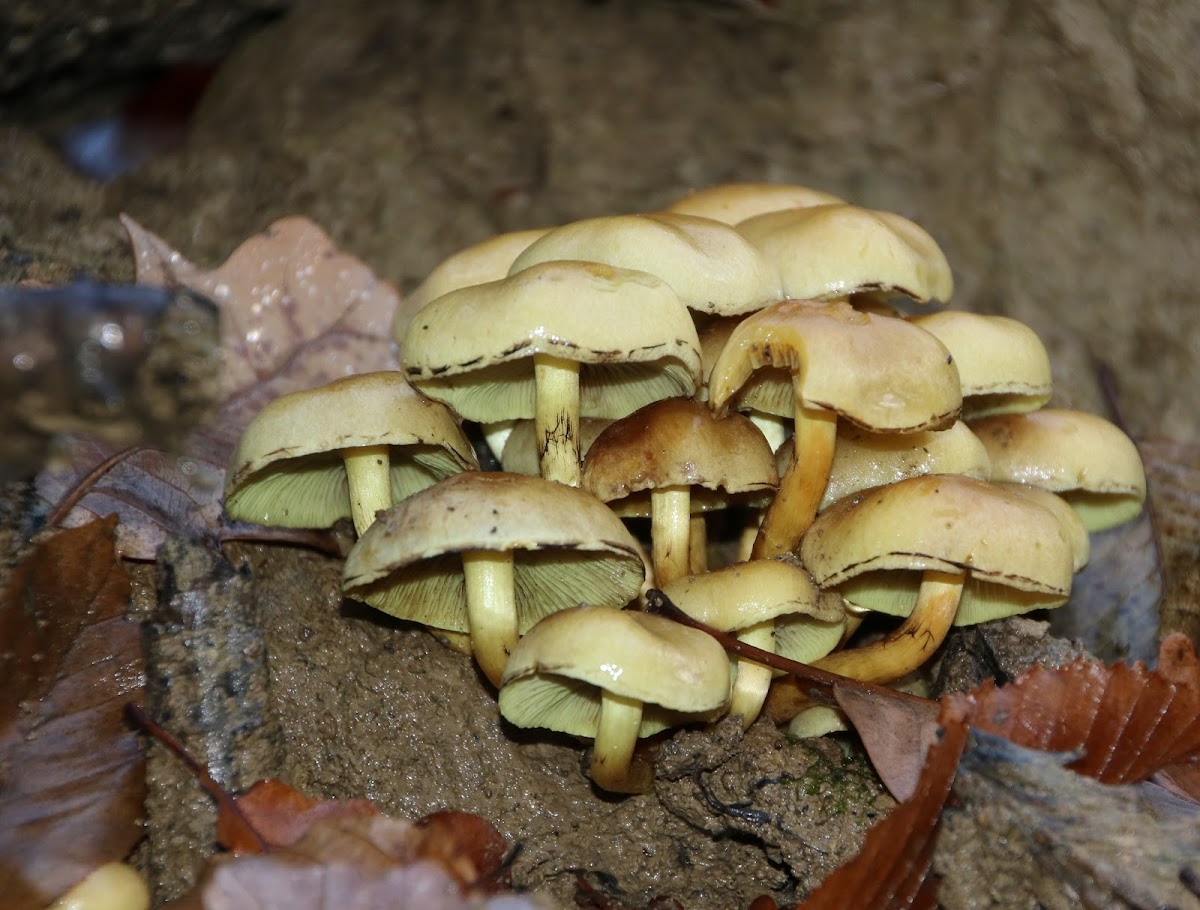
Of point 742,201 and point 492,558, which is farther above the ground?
point 742,201

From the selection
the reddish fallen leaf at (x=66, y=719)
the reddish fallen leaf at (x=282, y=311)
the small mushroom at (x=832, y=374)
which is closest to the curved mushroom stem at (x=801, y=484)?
the small mushroom at (x=832, y=374)

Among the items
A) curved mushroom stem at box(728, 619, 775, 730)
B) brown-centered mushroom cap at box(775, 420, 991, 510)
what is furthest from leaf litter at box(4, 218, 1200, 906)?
brown-centered mushroom cap at box(775, 420, 991, 510)

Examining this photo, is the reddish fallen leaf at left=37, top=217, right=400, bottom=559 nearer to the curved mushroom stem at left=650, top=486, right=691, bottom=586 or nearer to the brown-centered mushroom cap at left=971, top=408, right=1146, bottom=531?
the curved mushroom stem at left=650, top=486, right=691, bottom=586

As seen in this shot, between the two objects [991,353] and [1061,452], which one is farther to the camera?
[1061,452]

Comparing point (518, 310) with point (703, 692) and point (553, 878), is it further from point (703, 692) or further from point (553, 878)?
point (553, 878)

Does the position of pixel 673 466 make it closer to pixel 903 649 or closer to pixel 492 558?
pixel 492 558

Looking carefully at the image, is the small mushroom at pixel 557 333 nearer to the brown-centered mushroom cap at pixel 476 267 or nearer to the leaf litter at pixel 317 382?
the brown-centered mushroom cap at pixel 476 267

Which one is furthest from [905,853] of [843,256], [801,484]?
[843,256]

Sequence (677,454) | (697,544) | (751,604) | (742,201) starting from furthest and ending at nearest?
(742,201) → (697,544) → (677,454) → (751,604)
